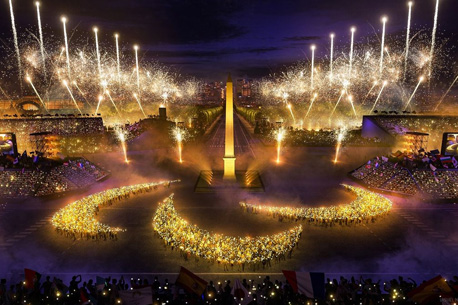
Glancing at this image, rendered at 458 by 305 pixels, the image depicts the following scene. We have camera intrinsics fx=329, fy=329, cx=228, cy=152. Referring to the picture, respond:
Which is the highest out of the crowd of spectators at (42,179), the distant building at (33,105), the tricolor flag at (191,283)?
the distant building at (33,105)

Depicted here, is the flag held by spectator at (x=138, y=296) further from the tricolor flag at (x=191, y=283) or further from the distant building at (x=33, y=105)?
the distant building at (x=33, y=105)

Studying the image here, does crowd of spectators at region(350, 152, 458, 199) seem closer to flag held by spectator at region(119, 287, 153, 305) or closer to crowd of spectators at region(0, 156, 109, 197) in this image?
flag held by spectator at region(119, 287, 153, 305)

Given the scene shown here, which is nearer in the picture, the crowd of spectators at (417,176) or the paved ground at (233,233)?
the paved ground at (233,233)

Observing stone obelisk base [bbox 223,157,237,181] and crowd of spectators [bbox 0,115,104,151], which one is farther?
crowd of spectators [bbox 0,115,104,151]

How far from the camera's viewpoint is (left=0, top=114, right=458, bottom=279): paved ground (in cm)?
1406

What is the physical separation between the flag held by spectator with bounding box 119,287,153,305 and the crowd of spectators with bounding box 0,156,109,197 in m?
16.1

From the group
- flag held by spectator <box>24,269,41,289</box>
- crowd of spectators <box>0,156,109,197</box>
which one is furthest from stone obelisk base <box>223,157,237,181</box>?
flag held by spectator <box>24,269,41,289</box>

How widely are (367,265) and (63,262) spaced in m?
13.2

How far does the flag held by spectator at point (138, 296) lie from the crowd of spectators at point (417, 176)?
1961 cm

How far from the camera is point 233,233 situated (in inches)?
674

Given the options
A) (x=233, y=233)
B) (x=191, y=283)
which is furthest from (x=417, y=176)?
(x=191, y=283)

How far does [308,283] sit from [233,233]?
696 cm

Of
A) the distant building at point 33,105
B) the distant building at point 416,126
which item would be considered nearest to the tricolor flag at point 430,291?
the distant building at point 416,126

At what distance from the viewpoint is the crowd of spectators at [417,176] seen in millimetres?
22750
